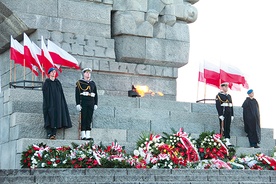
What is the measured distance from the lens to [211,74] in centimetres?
1878

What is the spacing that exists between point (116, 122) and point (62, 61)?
2110mm

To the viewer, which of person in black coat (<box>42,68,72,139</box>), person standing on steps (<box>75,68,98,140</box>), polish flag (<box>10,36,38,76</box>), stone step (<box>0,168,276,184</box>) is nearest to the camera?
stone step (<box>0,168,276,184</box>)

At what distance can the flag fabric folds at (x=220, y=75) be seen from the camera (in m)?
18.8

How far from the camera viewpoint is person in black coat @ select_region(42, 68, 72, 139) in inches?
597

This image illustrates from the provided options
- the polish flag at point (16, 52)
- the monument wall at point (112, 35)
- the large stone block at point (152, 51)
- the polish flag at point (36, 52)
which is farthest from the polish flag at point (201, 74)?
the polish flag at point (16, 52)

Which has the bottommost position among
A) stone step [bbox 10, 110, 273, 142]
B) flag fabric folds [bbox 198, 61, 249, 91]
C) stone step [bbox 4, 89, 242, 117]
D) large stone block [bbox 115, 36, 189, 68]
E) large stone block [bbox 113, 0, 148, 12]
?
stone step [bbox 10, 110, 273, 142]

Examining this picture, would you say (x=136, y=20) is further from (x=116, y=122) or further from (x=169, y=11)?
(x=116, y=122)

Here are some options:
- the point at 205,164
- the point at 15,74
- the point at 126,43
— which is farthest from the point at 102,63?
the point at 205,164

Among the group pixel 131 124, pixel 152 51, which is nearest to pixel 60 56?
pixel 131 124

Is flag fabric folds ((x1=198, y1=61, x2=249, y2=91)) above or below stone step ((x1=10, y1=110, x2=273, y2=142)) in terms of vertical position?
above

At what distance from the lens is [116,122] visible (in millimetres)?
16484

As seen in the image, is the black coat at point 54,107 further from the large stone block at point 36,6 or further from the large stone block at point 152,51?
the large stone block at point 152,51

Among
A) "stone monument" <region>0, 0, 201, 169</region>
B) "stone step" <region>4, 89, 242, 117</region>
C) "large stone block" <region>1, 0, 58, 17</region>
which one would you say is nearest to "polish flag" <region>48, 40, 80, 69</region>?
"stone monument" <region>0, 0, 201, 169</region>

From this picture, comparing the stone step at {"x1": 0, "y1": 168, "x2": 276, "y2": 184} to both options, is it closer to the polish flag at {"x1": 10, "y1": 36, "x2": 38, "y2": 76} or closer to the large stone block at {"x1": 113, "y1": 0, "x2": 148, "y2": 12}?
the polish flag at {"x1": 10, "y1": 36, "x2": 38, "y2": 76}
